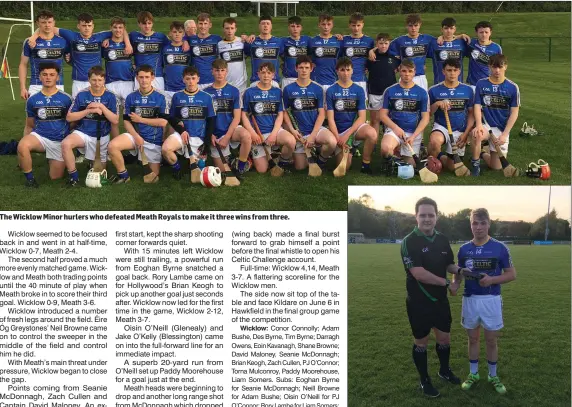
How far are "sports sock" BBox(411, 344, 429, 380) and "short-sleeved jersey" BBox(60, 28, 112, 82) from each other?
6.19 m

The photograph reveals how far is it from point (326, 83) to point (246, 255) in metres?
4.12

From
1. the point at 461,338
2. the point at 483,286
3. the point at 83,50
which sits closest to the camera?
the point at 483,286

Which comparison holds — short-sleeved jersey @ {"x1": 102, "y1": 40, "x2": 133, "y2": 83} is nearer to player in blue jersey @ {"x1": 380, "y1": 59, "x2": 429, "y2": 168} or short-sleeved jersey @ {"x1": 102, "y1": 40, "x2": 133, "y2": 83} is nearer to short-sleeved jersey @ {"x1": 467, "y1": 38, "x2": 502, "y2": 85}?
player in blue jersey @ {"x1": 380, "y1": 59, "x2": 429, "y2": 168}

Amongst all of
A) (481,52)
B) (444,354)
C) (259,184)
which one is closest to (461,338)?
(444,354)

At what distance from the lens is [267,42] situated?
8875 millimetres

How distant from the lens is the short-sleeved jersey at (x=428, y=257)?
5199 mm

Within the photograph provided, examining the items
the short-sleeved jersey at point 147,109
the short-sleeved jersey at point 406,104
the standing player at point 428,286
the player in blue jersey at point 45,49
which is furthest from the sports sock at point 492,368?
the player in blue jersey at point 45,49

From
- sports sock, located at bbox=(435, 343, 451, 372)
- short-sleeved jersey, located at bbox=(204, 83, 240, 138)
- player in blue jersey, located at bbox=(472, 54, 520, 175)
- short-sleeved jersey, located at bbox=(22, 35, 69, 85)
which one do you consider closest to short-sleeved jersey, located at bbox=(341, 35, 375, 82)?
player in blue jersey, located at bbox=(472, 54, 520, 175)

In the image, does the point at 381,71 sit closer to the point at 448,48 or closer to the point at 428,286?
the point at 448,48

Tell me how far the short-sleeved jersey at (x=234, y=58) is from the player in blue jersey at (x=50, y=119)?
7.55 feet

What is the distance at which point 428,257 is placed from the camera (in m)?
5.21

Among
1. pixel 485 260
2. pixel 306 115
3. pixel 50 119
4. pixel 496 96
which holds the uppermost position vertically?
pixel 496 96

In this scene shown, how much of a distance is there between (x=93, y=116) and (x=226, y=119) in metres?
1.65

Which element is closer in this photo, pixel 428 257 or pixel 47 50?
pixel 428 257
